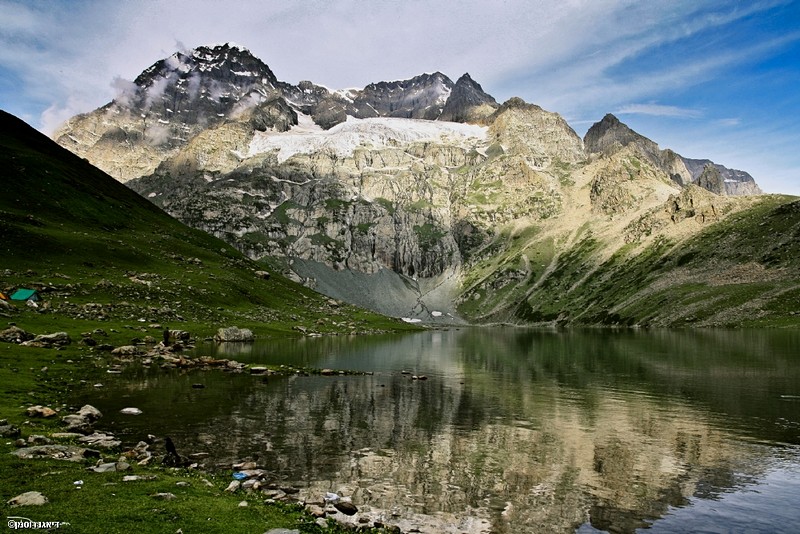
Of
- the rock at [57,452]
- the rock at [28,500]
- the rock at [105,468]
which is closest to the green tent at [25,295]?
the rock at [57,452]

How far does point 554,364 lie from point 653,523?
75.4 metres

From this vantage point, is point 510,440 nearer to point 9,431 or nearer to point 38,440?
point 38,440

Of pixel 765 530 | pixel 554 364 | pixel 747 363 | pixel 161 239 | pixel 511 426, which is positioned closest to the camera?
pixel 765 530

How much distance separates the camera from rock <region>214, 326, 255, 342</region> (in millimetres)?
115812

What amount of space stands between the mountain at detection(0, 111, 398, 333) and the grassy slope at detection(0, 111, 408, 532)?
484mm

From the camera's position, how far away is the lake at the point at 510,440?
89.0 ft

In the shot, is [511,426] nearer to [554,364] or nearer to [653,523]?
[653,523]

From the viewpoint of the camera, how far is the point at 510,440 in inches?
1603

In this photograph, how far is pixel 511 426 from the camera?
150 ft

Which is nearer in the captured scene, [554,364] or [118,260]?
[554,364]

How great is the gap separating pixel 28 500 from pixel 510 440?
32.1m

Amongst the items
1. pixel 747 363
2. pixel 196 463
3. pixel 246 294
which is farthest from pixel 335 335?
pixel 196 463

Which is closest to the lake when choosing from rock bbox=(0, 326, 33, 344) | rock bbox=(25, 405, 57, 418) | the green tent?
rock bbox=(25, 405, 57, 418)

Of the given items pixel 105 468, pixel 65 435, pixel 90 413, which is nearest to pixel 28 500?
pixel 105 468
